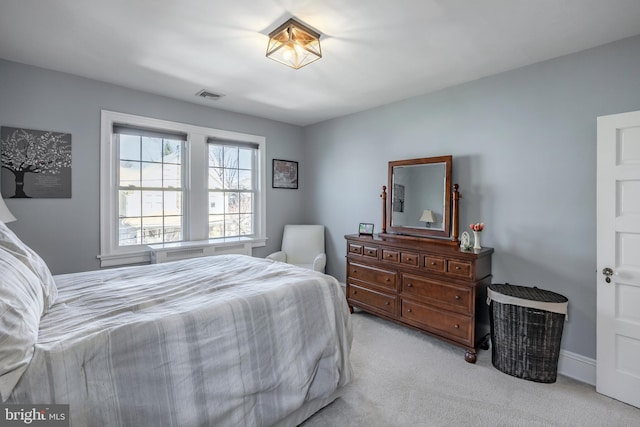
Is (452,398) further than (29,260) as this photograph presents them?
Yes

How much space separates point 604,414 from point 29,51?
16.7 ft

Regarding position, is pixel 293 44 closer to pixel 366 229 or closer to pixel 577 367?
pixel 366 229

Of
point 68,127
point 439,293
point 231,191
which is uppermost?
point 68,127

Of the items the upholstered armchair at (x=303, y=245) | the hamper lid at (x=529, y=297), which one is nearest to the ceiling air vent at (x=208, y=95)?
the upholstered armchair at (x=303, y=245)

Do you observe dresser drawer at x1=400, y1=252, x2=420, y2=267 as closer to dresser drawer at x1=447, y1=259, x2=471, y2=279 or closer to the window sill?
dresser drawer at x1=447, y1=259, x2=471, y2=279

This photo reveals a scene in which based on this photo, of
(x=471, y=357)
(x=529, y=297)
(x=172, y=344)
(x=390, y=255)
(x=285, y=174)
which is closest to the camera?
(x=172, y=344)

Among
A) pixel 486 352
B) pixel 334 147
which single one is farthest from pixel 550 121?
pixel 334 147

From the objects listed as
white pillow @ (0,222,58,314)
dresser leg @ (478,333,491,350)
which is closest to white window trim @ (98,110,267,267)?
white pillow @ (0,222,58,314)

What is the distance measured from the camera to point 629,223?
2039 millimetres

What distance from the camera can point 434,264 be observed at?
2795mm

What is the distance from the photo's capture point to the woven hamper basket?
225 centimetres

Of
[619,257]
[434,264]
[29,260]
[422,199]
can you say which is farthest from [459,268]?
[29,260]

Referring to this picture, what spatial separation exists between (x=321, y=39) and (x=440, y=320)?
104 inches

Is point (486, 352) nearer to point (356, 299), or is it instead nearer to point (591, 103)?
point (356, 299)
